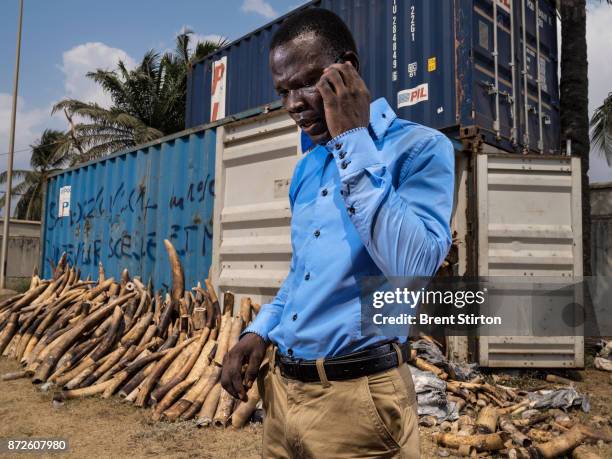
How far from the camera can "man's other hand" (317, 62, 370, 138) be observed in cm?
107

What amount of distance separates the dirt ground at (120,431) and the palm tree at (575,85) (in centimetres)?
387

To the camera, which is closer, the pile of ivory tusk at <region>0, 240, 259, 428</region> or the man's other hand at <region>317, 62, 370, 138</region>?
the man's other hand at <region>317, 62, 370, 138</region>

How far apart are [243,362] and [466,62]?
5007 mm

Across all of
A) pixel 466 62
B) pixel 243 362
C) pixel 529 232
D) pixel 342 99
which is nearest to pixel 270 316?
pixel 243 362

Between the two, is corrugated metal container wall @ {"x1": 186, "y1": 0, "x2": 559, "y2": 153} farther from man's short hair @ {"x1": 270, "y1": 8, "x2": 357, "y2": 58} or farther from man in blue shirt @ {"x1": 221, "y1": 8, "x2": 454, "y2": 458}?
man in blue shirt @ {"x1": 221, "y1": 8, "x2": 454, "y2": 458}

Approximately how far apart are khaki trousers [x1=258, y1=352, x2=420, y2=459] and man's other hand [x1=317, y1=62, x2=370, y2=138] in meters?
0.61

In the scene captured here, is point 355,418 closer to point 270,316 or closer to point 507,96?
point 270,316

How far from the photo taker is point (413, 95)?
19.5 ft

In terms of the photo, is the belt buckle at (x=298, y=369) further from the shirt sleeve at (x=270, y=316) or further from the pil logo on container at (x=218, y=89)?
the pil logo on container at (x=218, y=89)

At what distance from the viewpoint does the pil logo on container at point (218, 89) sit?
28.1ft

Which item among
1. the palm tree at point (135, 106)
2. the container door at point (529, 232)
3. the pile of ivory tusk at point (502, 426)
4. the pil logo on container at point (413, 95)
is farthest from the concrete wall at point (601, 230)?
the palm tree at point (135, 106)

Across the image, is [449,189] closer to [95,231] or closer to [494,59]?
[494,59]

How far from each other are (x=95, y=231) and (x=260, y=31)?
4154mm

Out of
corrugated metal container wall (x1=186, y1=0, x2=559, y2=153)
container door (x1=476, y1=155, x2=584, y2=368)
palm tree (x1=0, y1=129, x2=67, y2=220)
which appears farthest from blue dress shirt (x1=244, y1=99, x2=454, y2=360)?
palm tree (x1=0, y1=129, x2=67, y2=220)
